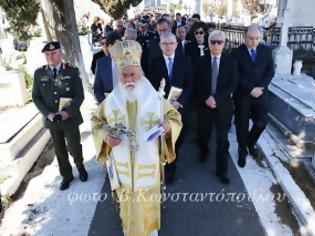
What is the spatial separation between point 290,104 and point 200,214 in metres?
3.07

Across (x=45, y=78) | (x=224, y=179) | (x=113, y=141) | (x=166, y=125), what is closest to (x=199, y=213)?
(x=224, y=179)

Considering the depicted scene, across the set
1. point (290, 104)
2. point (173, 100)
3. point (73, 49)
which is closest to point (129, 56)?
point (173, 100)

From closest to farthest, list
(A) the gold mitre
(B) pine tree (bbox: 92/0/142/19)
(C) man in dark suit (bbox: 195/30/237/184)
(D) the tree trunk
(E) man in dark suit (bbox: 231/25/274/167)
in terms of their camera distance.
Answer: (A) the gold mitre
(C) man in dark suit (bbox: 195/30/237/184)
(E) man in dark suit (bbox: 231/25/274/167)
(D) the tree trunk
(B) pine tree (bbox: 92/0/142/19)

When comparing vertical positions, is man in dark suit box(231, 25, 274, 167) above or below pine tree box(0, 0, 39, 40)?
below

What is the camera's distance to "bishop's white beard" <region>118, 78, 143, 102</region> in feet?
10.5

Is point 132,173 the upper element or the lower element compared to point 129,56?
lower

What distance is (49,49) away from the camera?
4.35m

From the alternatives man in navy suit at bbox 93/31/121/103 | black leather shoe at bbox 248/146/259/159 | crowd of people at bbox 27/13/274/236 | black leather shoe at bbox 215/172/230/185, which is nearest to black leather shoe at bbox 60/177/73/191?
crowd of people at bbox 27/13/274/236

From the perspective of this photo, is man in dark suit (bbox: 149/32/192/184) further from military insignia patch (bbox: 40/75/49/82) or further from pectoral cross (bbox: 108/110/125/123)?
pectoral cross (bbox: 108/110/125/123)

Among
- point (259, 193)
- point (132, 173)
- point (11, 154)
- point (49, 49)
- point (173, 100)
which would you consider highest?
point (49, 49)

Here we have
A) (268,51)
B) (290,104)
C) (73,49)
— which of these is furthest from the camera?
(73,49)

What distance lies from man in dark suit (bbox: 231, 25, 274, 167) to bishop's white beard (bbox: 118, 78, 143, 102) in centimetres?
248

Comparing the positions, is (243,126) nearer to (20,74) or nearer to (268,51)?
(268,51)

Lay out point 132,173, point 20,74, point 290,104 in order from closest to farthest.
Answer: point 132,173
point 290,104
point 20,74
